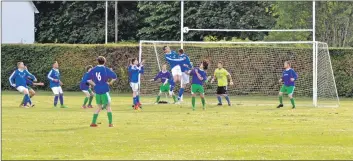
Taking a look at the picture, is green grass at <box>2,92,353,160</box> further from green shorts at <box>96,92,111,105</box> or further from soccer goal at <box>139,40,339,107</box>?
soccer goal at <box>139,40,339,107</box>

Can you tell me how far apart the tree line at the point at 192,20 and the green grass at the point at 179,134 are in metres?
21.6

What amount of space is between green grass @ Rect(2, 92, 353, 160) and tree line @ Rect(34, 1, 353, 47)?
21.6 metres

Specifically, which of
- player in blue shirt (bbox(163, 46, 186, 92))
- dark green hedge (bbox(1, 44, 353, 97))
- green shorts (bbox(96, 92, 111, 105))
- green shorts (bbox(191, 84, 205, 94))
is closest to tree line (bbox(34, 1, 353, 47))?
dark green hedge (bbox(1, 44, 353, 97))

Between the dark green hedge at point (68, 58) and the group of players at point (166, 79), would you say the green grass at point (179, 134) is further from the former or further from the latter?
the dark green hedge at point (68, 58)

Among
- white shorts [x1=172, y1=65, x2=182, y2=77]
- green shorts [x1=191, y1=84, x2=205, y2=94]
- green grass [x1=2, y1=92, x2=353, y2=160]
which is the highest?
white shorts [x1=172, y1=65, x2=182, y2=77]

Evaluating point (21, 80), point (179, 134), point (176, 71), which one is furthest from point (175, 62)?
point (179, 134)

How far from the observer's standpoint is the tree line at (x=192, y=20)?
51.1m

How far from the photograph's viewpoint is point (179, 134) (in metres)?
20.4

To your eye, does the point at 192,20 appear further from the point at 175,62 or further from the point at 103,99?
the point at 103,99

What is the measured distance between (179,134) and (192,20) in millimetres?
42374

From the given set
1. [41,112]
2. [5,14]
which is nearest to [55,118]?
[41,112]

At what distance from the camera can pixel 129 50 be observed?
152 feet

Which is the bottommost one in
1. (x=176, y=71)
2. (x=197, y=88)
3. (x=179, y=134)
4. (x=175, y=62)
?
(x=179, y=134)

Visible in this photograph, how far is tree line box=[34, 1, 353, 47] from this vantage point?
168 ft
